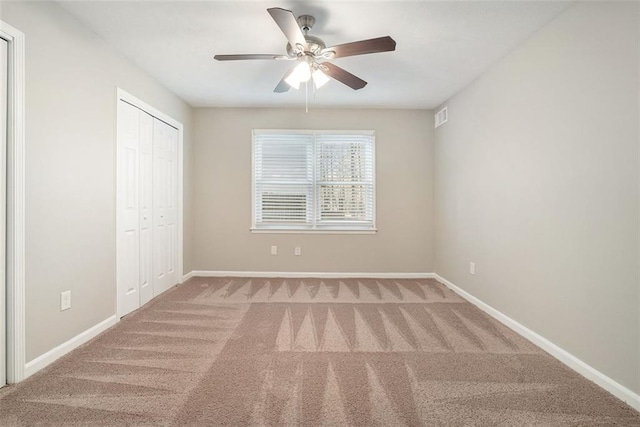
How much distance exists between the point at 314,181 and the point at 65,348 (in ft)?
10.4

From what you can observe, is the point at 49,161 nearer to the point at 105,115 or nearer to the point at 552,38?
the point at 105,115

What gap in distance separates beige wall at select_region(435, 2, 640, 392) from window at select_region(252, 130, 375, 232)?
1592mm

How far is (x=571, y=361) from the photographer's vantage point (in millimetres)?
1943

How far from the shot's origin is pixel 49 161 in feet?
6.42

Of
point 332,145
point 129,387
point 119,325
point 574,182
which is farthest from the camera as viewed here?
point 332,145

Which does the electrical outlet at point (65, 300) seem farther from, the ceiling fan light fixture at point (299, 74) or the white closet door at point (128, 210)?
the ceiling fan light fixture at point (299, 74)

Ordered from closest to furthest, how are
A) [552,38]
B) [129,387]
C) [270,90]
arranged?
1. [129,387]
2. [552,38]
3. [270,90]

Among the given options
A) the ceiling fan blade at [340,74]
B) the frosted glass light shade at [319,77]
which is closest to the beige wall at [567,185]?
the ceiling fan blade at [340,74]

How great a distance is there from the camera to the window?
4305 mm

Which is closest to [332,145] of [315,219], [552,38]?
[315,219]

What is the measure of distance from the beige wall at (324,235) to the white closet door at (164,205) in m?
0.50

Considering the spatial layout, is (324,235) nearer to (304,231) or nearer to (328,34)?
(304,231)

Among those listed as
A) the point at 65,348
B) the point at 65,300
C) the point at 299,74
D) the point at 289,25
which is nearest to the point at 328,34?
the point at 299,74

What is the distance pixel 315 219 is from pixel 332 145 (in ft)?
3.71
